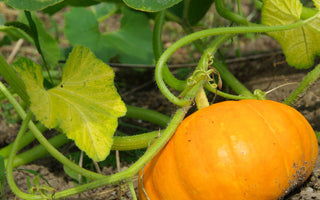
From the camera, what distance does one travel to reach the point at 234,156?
92 cm

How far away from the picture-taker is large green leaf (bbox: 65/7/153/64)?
6.47 ft

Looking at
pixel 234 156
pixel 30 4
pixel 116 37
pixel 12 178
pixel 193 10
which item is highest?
pixel 30 4

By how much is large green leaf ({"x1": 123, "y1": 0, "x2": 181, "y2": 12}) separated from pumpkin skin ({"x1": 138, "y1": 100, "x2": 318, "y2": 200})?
28 cm

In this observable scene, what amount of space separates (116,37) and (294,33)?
1020mm

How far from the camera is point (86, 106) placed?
1015 mm

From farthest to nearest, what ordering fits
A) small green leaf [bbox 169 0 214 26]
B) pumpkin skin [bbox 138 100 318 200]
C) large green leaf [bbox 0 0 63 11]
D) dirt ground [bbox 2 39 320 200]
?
1. small green leaf [bbox 169 0 214 26]
2. dirt ground [bbox 2 39 320 200]
3. large green leaf [bbox 0 0 63 11]
4. pumpkin skin [bbox 138 100 318 200]

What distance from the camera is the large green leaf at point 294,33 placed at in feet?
3.83

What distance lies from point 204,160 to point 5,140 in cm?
106

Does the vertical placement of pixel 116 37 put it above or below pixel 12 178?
below

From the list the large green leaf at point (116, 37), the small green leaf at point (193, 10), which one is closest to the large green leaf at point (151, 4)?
the small green leaf at point (193, 10)

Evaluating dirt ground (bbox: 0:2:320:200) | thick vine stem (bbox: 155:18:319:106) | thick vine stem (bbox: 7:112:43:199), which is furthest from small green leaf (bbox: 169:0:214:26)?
thick vine stem (bbox: 7:112:43:199)

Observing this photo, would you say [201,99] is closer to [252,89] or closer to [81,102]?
[81,102]

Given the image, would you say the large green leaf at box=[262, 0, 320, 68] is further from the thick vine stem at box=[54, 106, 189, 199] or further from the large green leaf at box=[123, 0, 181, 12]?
the thick vine stem at box=[54, 106, 189, 199]

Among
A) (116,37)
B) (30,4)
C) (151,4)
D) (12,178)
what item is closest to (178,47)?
(151,4)
